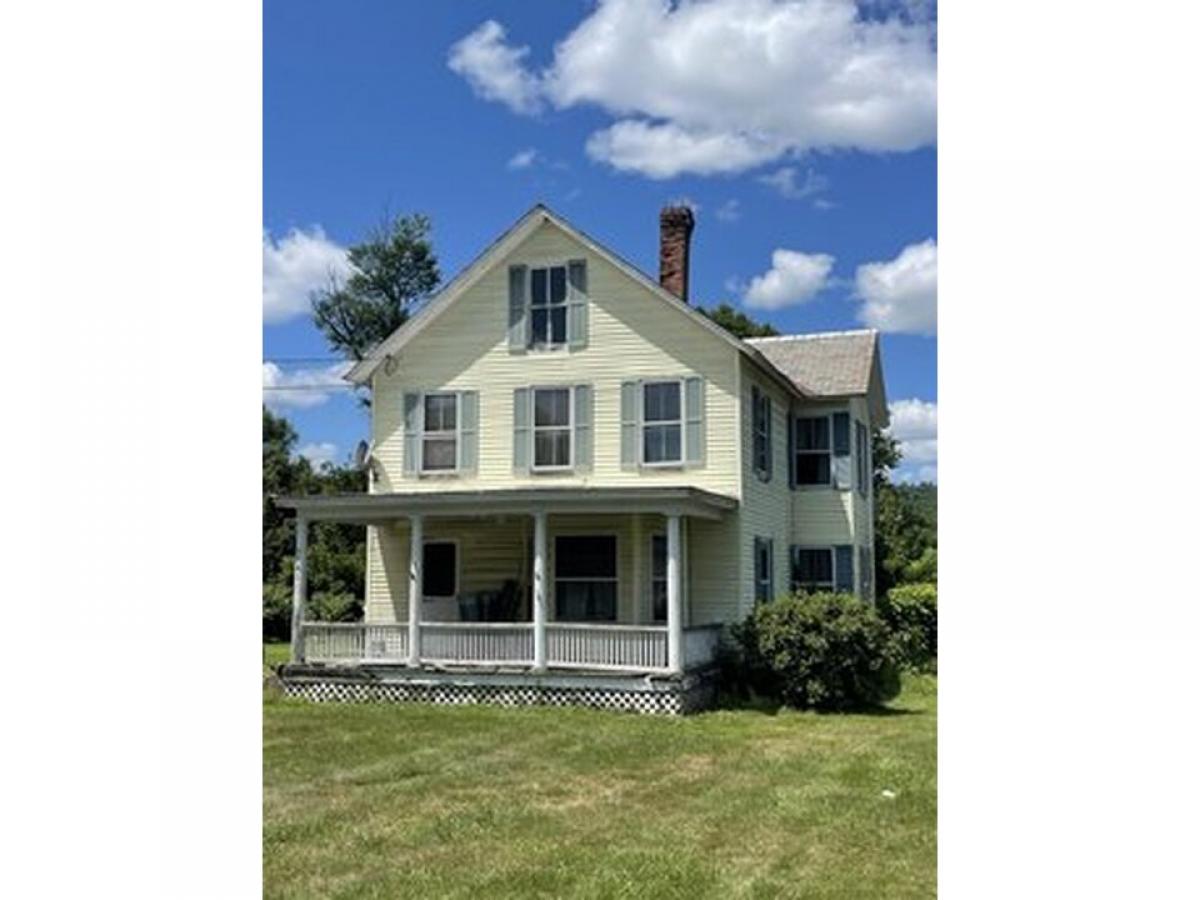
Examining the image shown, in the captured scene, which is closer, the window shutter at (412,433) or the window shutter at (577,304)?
the window shutter at (577,304)

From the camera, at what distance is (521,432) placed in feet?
44.2

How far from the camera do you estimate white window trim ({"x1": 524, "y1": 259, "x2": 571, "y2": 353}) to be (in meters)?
13.4

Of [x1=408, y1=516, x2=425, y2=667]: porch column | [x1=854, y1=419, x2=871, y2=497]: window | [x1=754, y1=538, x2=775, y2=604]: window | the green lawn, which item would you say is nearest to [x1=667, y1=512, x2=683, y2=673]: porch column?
the green lawn

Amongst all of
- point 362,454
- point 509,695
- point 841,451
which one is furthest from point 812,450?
point 362,454

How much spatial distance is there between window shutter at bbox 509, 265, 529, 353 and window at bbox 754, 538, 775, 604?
3.69 m

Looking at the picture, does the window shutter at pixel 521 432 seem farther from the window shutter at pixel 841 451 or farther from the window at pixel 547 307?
the window shutter at pixel 841 451

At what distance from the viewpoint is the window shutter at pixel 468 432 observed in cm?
1366

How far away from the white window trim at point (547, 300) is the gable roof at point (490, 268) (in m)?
0.35

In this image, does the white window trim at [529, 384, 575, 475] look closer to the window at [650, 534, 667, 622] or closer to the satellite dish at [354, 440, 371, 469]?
the window at [650, 534, 667, 622]

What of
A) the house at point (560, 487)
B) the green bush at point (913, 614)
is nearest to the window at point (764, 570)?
the house at point (560, 487)

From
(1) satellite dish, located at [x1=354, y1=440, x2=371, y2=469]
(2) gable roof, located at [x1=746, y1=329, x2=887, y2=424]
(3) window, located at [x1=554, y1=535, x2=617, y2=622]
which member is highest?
(2) gable roof, located at [x1=746, y1=329, x2=887, y2=424]

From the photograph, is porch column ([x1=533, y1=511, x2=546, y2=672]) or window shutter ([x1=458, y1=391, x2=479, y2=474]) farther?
window shutter ([x1=458, y1=391, x2=479, y2=474])
